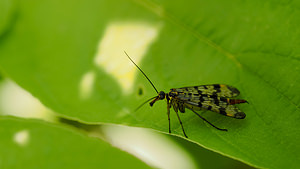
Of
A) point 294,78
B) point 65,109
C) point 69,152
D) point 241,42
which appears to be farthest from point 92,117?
point 294,78

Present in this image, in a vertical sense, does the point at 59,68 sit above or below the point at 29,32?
below

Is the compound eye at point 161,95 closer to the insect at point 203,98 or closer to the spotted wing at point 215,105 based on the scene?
the insect at point 203,98

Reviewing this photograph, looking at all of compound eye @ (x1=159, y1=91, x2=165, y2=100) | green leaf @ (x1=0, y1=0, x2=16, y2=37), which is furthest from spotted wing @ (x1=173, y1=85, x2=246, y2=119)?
green leaf @ (x1=0, y1=0, x2=16, y2=37)

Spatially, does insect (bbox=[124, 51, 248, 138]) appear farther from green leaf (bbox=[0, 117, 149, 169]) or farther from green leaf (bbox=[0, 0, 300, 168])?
green leaf (bbox=[0, 117, 149, 169])

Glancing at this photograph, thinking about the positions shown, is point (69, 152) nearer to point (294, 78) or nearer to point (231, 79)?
point (231, 79)

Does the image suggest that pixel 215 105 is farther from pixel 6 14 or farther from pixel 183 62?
pixel 6 14

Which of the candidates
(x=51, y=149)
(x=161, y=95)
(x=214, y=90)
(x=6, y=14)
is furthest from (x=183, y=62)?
(x=6, y=14)
